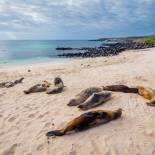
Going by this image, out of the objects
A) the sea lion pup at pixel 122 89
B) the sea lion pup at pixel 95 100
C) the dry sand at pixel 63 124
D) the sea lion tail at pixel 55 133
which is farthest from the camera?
the sea lion pup at pixel 122 89

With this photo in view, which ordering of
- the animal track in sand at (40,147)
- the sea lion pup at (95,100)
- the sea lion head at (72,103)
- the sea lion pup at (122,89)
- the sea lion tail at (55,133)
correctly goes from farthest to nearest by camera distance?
the sea lion pup at (122,89) → the sea lion head at (72,103) → the sea lion pup at (95,100) → the sea lion tail at (55,133) → the animal track in sand at (40,147)

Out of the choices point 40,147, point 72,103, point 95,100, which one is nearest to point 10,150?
point 40,147

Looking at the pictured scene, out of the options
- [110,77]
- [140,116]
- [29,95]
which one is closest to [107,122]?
[140,116]

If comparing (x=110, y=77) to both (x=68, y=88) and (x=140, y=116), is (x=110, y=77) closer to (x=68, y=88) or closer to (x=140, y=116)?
(x=68, y=88)

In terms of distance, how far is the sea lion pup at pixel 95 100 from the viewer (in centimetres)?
800

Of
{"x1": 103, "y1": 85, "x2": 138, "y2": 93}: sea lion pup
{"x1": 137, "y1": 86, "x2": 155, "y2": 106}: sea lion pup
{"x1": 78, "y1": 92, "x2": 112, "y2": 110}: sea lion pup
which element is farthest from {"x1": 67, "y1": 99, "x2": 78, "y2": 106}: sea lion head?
{"x1": 137, "y1": 86, "x2": 155, "y2": 106}: sea lion pup

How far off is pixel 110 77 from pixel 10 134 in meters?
7.57

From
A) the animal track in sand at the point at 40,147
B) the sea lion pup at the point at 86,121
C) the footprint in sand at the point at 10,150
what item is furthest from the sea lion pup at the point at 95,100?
the footprint in sand at the point at 10,150

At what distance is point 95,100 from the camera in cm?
833

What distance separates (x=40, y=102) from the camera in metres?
9.09

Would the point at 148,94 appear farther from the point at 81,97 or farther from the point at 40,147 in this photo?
the point at 40,147

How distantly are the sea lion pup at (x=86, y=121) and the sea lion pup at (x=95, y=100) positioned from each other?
A: 1259mm

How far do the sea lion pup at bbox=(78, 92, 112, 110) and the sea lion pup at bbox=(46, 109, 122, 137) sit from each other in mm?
1259

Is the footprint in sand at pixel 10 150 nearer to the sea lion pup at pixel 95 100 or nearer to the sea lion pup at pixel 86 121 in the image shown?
the sea lion pup at pixel 86 121
